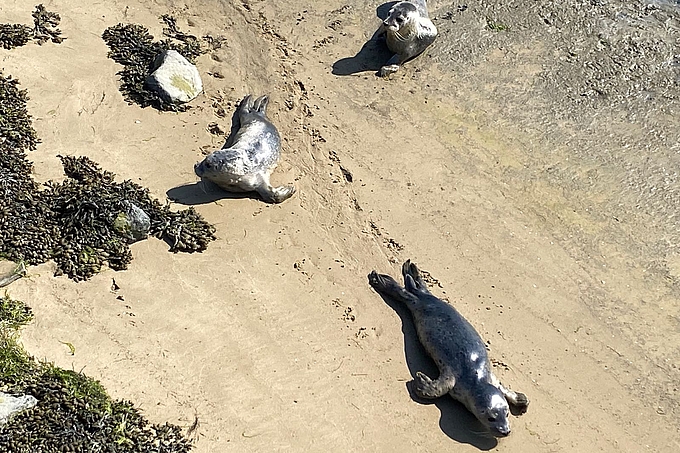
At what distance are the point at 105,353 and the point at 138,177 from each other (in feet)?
7.78

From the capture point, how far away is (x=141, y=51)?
9.41 m

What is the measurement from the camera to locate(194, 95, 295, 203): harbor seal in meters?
7.56

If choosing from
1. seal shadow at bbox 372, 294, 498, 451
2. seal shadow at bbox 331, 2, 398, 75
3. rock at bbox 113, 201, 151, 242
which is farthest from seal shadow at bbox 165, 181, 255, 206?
seal shadow at bbox 331, 2, 398, 75

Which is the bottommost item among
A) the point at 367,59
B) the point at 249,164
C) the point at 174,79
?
the point at 174,79

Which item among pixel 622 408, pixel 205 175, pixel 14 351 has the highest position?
pixel 622 408

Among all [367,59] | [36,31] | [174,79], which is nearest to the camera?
[174,79]

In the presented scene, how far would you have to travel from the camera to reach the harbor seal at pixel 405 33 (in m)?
9.84

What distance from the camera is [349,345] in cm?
650

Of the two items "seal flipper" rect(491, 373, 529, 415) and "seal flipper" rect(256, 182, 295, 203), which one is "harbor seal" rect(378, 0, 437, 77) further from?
"seal flipper" rect(491, 373, 529, 415)

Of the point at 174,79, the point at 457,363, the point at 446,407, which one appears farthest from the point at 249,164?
the point at 446,407

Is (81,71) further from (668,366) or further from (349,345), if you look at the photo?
(668,366)

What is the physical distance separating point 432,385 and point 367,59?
5.40m

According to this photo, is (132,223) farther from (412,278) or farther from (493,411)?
(493,411)

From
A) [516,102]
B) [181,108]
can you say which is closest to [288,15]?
[181,108]
